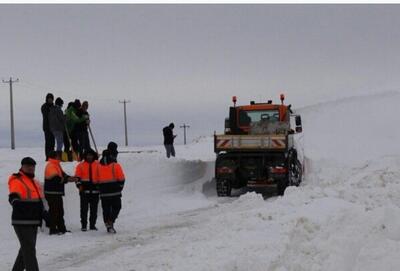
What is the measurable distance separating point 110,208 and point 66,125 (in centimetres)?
455

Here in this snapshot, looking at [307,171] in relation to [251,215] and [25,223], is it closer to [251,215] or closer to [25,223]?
[251,215]

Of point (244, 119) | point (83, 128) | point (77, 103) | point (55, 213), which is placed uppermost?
point (77, 103)

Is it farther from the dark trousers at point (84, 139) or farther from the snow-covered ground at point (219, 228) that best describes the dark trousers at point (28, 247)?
the dark trousers at point (84, 139)

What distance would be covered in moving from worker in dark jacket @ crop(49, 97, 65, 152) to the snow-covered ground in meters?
0.83

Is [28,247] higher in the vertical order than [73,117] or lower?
lower

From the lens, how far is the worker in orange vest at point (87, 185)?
10.6 meters

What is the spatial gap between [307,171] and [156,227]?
36.7ft

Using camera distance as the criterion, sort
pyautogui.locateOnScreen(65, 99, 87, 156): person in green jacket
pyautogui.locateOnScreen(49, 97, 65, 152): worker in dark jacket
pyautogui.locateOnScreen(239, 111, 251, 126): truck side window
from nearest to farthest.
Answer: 1. pyautogui.locateOnScreen(49, 97, 65, 152): worker in dark jacket
2. pyautogui.locateOnScreen(65, 99, 87, 156): person in green jacket
3. pyautogui.locateOnScreen(239, 111, 251, 126): truck side window

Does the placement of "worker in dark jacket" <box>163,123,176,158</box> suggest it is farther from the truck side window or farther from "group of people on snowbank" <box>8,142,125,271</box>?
"group of people on snowbank" <box>8,142,125,271</box>

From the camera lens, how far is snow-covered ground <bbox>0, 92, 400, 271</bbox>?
236 inches

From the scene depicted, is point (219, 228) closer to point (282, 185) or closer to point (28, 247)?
point (28, 247)

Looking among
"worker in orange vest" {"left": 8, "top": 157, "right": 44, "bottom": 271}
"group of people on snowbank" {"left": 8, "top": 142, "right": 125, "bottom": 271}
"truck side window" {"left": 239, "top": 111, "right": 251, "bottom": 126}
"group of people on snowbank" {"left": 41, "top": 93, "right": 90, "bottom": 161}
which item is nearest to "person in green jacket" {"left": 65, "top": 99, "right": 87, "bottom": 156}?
"group of people on snowbank" {"left": 41, "top": 93, "right": 90, "bottom": 161}

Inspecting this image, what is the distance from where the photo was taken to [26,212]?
6.77m

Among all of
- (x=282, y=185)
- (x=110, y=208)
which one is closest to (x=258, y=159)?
(x=282, y=185)
